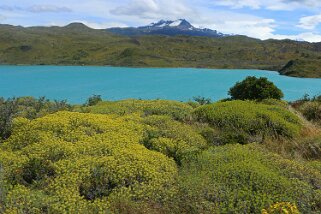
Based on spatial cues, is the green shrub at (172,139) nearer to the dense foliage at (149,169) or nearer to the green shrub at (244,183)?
the dense foliage at (149,169)

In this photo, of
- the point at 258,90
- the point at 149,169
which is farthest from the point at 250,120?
the point at 258,90

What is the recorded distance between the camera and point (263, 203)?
7617 millimetres

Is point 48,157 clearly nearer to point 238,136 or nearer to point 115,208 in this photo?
point 115,208

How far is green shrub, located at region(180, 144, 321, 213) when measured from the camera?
768cm

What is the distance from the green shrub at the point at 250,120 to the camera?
1372cm

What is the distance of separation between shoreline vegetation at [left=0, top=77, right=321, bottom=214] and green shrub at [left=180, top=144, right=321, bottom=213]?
0.07 ft

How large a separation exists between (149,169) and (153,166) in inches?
9.6

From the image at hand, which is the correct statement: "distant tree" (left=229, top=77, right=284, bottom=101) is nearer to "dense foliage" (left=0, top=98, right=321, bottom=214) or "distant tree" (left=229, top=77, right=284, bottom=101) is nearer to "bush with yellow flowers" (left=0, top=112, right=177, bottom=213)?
"dense foliage" (left=0, top=98, right=321, bottom=214)

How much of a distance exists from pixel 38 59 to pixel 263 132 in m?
188

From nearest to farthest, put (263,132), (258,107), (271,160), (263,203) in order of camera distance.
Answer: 1. (263,203)
2. (271,160)
3. (263,132)
4. (258,107)

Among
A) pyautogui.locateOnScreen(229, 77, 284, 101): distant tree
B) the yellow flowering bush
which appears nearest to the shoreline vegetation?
the yellow flowering bush

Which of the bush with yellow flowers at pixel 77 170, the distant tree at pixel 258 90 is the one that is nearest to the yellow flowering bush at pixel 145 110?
the bush with yellow flowers at pixel 77 170

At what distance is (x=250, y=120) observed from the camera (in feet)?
46.9

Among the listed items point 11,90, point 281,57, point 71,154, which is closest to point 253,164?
point 71,154
